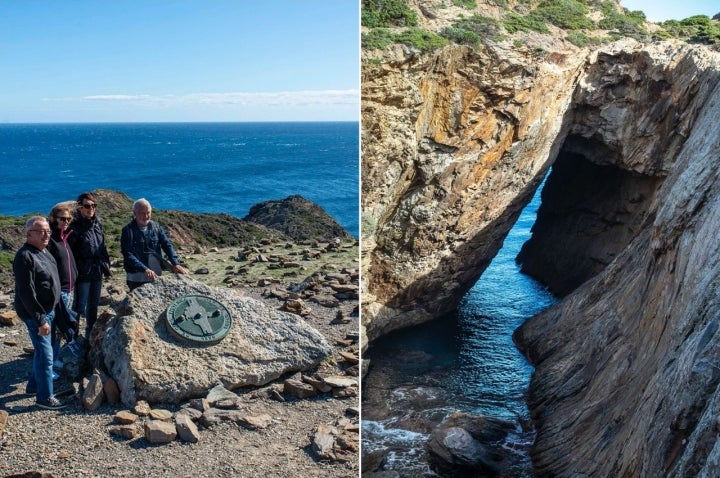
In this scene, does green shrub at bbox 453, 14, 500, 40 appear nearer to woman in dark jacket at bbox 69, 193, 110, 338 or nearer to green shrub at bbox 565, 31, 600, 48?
green shrub at bbox 565, 31, 600, 48

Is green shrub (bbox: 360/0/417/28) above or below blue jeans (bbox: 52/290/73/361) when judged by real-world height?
above

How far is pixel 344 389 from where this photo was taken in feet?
22.9

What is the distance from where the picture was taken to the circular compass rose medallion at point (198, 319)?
689 centimetres

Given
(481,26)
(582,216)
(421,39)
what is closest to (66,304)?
(421,39)

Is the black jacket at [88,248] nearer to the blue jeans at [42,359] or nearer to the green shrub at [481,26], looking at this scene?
the blue jeans at [42,359]

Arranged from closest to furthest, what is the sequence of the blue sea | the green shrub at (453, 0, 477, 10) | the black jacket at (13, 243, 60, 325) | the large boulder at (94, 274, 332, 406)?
1. the black jacket at (13, 243, 60, 325)
2. the large boulder at (94, 274, 332, 406)
3. the green shrub at (453, 0, 477, 10)
4. the blue sea

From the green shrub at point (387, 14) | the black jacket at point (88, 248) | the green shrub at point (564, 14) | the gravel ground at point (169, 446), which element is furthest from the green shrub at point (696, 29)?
the black jacket at point (88, 248)

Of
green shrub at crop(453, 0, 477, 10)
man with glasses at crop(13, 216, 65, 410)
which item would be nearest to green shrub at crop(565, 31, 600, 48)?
green shrub at crop(453, 0, 477, 10)

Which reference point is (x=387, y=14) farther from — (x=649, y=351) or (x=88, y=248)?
(x=88, y=248)

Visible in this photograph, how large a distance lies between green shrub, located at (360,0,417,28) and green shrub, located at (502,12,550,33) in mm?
2513

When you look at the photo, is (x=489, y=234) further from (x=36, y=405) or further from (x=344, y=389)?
(x=36, y=405)

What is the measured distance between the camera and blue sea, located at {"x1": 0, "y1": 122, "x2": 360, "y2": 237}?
41.6 meters

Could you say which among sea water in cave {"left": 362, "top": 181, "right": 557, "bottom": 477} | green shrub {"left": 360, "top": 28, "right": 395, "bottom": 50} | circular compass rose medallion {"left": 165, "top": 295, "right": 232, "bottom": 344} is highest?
green shrub {"left": 360, "top": 28, "right": 395, "bottom": 50}

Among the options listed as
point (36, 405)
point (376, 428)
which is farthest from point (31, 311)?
point (376, 428)
